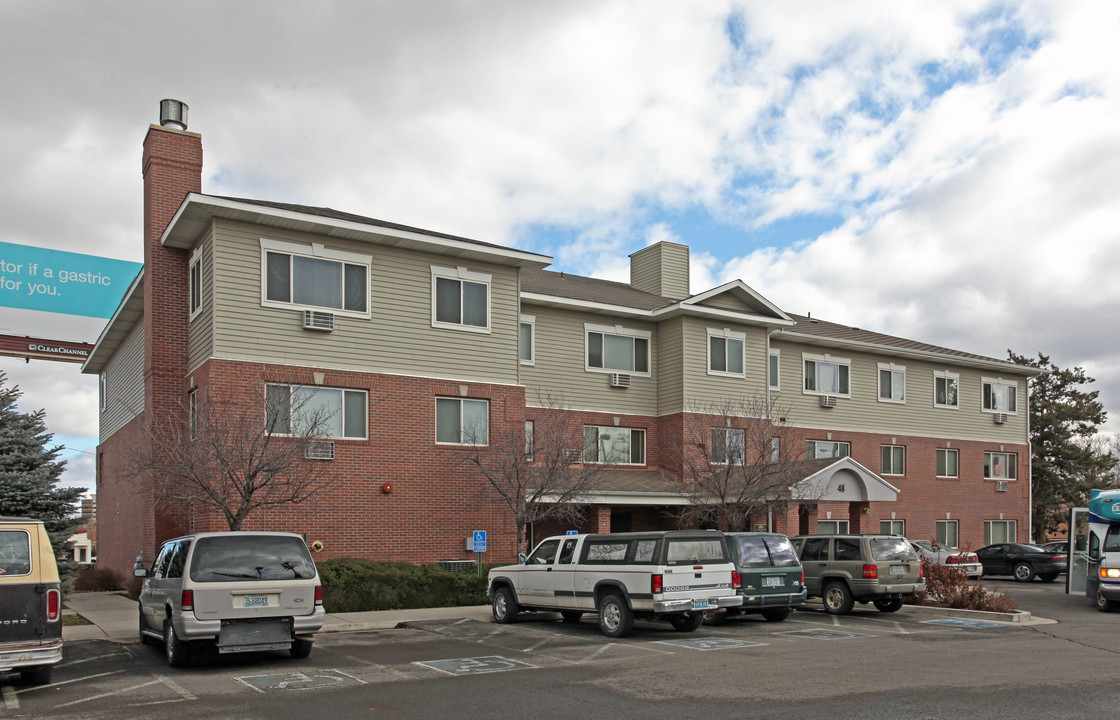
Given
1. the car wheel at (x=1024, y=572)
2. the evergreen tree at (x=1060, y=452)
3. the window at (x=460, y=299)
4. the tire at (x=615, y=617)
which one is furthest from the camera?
the evergreen tree at (x=1060, y=452)

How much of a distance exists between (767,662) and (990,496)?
30.3 metres

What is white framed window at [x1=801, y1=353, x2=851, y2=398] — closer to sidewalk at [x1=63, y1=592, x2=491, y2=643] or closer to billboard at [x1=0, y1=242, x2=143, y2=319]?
sidewalk at [x1=63, y1=592, x2=491, y2=643]

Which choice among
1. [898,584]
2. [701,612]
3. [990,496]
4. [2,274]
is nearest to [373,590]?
[701,612]

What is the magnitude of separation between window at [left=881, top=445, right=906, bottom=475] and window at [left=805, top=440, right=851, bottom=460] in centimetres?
210

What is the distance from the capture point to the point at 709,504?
27.8m

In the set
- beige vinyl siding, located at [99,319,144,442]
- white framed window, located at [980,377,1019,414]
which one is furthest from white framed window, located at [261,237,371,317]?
white framed window, located at [980,377,1019,414]

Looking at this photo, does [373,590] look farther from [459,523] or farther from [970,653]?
[970,653]

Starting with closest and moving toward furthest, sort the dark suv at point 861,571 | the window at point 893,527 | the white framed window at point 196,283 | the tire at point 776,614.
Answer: the tire at point 776,614, the dark suv at point 861,571, the white framed window at point 196,283, the window at point 893,527

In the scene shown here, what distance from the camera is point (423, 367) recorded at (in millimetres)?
23500

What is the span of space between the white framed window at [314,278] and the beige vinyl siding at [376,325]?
148 mm

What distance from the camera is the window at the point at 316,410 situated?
787 inches

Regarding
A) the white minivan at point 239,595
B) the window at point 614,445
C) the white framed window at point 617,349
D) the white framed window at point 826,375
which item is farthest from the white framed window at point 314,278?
the white framed window at point 826,375

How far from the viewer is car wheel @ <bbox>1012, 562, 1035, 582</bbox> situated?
105ft

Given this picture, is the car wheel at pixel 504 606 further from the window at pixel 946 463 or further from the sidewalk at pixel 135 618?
the window at pixel 946 463
